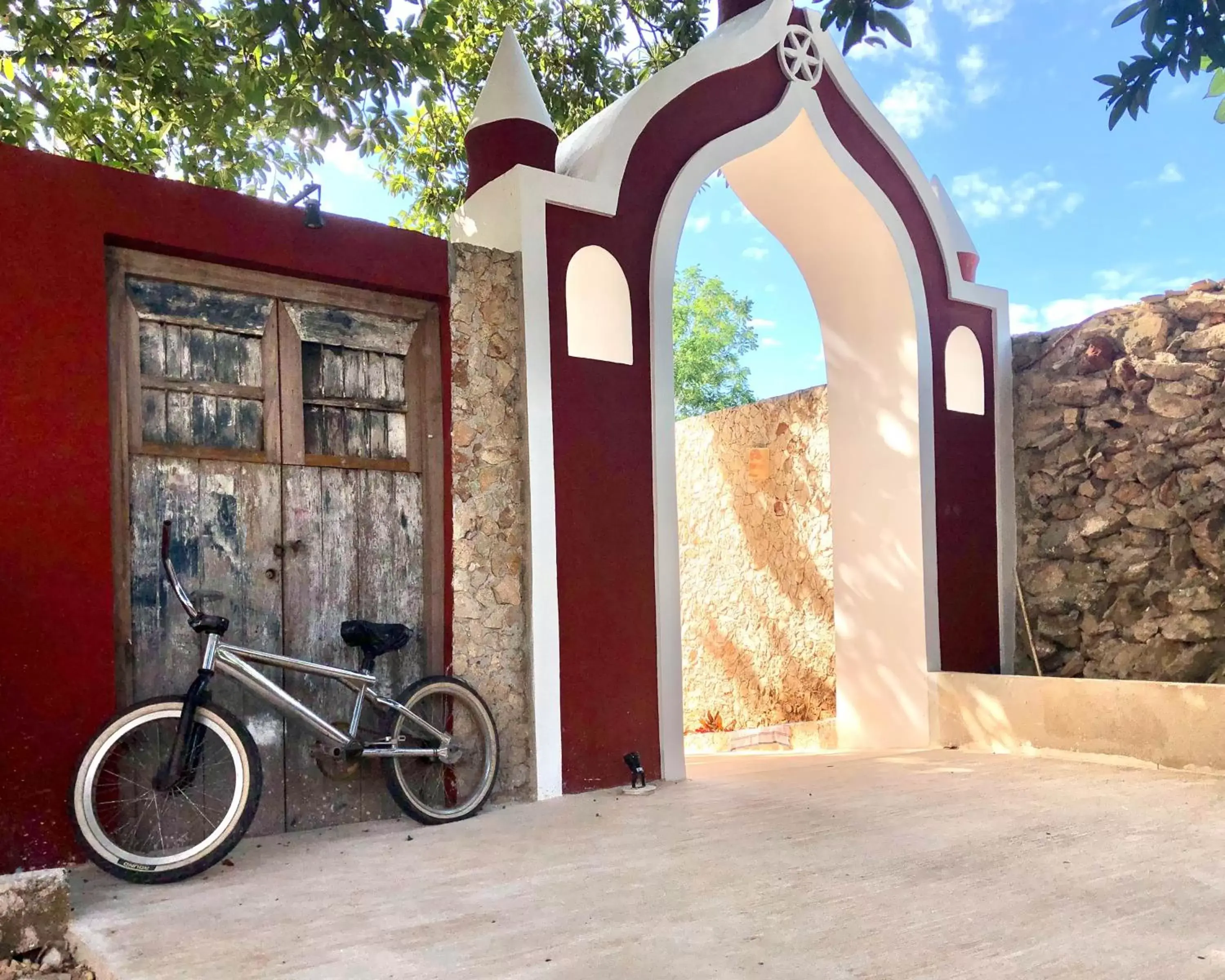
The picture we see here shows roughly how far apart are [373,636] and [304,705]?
425 mm

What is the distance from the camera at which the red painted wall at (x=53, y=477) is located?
341 centimetres

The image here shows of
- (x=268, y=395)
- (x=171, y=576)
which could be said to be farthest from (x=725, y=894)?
(x=268, y=395)

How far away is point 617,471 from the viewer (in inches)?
196

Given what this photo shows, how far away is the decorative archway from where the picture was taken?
15.7ft

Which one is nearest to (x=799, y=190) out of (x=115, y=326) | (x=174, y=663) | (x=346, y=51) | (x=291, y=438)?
(x=346, y=51)

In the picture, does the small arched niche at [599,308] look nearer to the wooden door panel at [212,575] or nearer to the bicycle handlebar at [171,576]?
the wooden door panel at [212,575]

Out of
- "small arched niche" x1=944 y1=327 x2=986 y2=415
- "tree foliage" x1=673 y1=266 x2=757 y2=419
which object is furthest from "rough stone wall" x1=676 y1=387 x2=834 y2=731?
"tree foliage" x1=673 y1=266 x2=757 y2=419

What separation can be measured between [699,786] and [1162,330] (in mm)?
4224

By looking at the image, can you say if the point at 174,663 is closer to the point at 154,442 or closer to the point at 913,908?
the point at 154,442

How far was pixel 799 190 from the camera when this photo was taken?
6.44 meters

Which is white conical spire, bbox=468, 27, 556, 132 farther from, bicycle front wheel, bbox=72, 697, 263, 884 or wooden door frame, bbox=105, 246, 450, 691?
bicycle front wheel, bbox=72, 697, 263, 884

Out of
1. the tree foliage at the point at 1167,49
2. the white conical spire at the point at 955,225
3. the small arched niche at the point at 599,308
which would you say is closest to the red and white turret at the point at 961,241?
the white conical spire at the point at 955,225

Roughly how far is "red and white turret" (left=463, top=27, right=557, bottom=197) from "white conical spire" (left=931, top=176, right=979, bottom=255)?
10.4 ft

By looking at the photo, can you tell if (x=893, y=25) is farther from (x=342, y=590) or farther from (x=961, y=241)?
(x=961, y=241)
